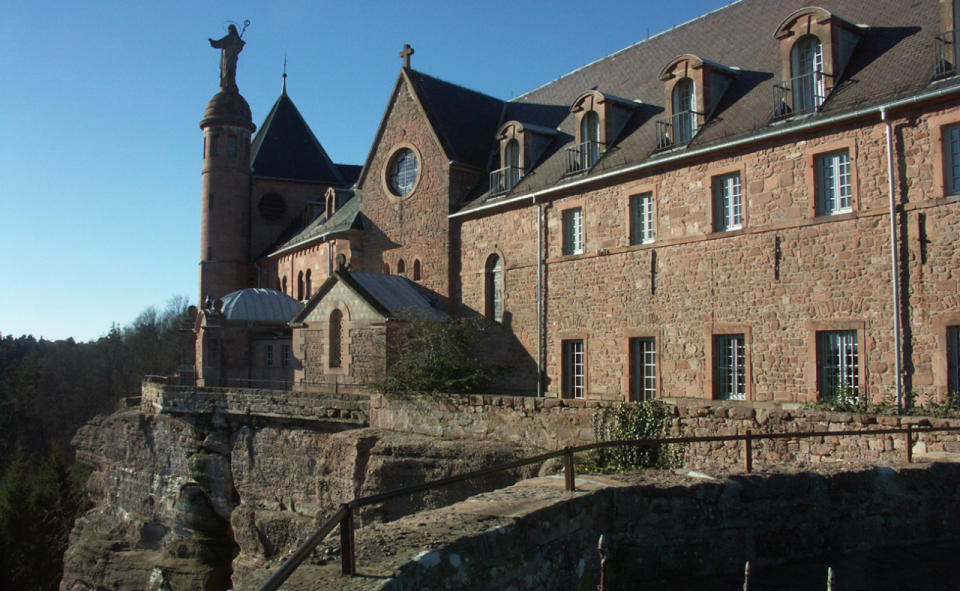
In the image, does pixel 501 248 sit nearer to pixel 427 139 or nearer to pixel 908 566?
pixel 427 139

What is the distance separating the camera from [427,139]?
1020 inches

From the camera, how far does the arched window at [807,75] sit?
1570cm

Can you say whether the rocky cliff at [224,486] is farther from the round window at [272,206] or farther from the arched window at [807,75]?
the round window at [272,206]

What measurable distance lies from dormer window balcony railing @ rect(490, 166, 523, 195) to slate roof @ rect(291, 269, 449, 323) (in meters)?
3.92

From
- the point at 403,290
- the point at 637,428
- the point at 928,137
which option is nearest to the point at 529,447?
the point at 637,428

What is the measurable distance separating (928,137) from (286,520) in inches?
613

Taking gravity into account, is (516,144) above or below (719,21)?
below

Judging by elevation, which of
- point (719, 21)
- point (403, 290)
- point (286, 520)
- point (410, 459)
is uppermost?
point (719, 21)

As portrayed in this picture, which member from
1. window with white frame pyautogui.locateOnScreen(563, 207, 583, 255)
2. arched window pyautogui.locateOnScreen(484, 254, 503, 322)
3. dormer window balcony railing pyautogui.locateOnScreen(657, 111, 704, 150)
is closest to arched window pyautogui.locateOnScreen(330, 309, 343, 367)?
arched window pyautogui.locateOnScreen(484, 254, 503, 322)

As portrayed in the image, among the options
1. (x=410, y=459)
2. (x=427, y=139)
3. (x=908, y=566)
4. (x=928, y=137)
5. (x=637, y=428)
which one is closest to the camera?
(x=908, y=566)

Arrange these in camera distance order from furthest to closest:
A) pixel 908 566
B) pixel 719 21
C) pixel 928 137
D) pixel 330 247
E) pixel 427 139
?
pixel 330 247
pixel 427 139
pixel 719 21
pixel 928 137
pixel 908 566

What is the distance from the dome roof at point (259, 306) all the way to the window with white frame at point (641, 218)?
17.4 meters

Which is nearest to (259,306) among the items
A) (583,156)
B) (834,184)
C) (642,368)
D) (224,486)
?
(224,486)

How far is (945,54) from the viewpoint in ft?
45.2
